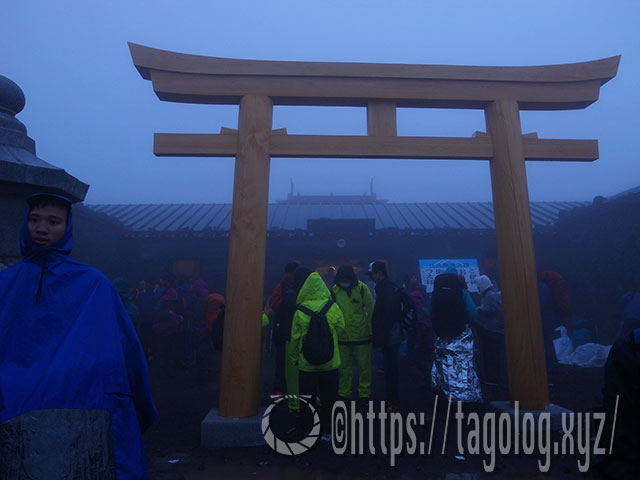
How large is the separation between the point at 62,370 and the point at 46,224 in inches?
28.6

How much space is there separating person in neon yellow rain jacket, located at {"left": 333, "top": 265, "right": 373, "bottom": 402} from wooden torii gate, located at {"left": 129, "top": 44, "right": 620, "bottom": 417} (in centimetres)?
145

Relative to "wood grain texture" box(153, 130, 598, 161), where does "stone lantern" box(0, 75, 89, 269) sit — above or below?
below

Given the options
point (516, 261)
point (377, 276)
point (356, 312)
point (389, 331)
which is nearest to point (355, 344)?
point (356, 312)

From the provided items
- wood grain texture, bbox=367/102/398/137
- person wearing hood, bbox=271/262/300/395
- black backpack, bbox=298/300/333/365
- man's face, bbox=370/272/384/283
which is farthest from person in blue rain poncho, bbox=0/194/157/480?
man's face, bbox=370/272/384/283

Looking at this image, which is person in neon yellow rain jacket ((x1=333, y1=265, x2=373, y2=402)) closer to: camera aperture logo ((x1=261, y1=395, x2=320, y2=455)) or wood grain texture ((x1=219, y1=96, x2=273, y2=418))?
camera aperture logo ((x1=261, y1=395, x2=320, y2=455))

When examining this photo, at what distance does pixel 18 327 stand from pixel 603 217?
1291 centimetres

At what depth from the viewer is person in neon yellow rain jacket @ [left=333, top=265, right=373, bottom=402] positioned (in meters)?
5.50

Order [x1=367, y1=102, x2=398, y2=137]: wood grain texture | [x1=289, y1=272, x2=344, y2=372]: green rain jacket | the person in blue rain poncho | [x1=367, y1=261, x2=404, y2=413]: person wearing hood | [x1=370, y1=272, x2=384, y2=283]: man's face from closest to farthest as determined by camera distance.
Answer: the person in blue rain poncho
[x1=289, y1=272, x2=344, y2=372]: green rain jacket
[x1=367, y1=102, x2=398, y2=137]: wood grain texture
[x1=367, y1=261, x2=404, y2=413]: person wearing hood
[x1=370, y1=272, x2=384, y2=283]: man's face

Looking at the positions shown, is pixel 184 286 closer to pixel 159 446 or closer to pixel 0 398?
pixel 159 446

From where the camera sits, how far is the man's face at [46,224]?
1982mm

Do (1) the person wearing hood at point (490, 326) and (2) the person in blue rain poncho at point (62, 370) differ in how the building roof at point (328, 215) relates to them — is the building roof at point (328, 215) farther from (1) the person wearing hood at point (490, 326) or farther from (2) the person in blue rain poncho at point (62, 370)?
(2) the person in blue rain poncho at point (62, 370)

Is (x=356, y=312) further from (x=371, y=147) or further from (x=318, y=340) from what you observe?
(x=371, y=147)

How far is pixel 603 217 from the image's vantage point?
11.2m

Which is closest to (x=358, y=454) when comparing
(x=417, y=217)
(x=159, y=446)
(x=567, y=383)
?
(x=159, y=446)
